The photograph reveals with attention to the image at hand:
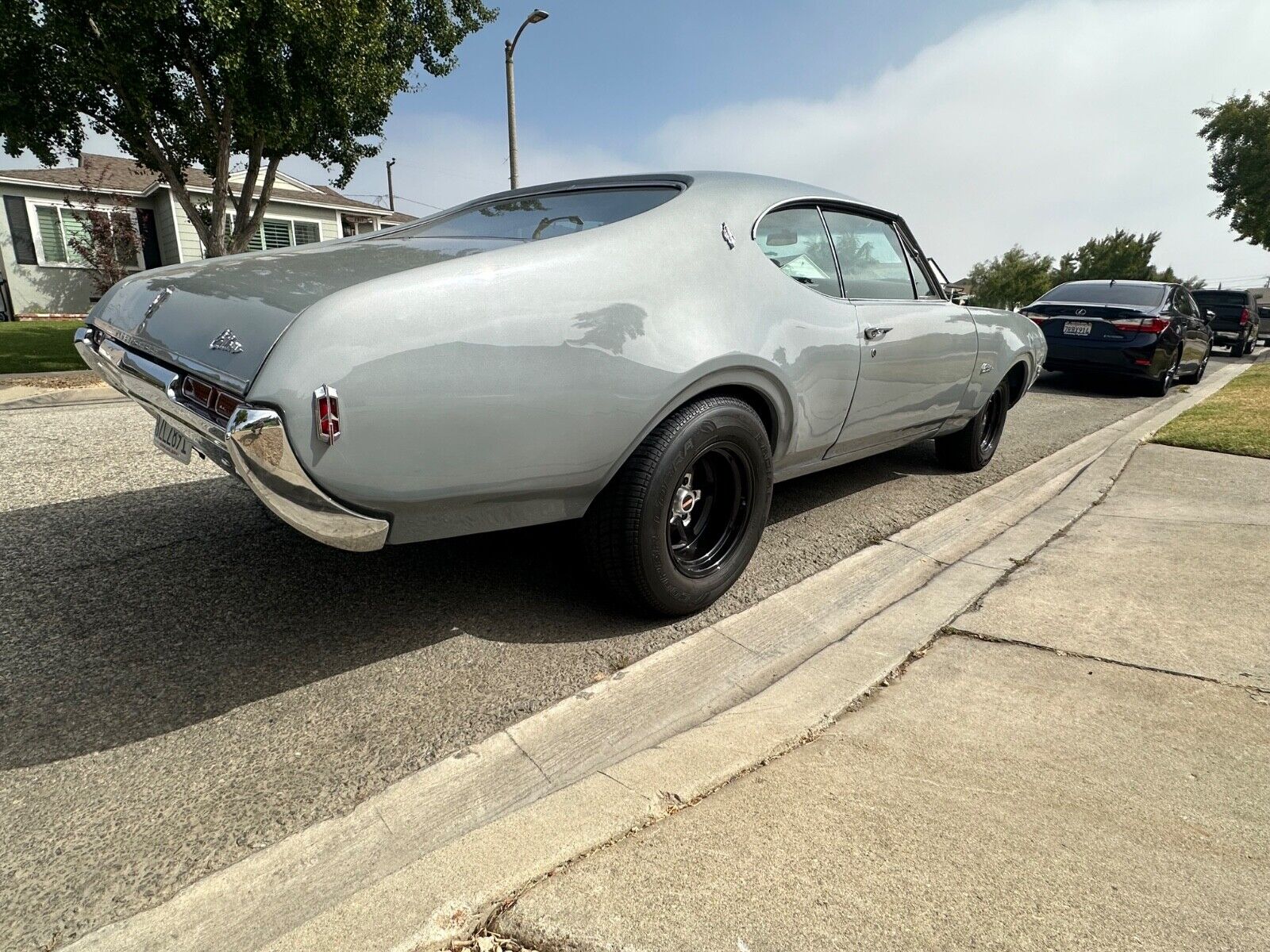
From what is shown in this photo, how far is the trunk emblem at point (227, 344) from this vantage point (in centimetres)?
171

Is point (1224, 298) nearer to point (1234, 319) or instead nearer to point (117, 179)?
point (1234, 319)

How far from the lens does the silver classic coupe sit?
168 cm

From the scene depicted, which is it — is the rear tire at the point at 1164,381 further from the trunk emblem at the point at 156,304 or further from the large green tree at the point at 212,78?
the large green tree at the point at 212,78

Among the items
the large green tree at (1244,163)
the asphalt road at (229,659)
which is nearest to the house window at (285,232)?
the asphalt road at (229,659)

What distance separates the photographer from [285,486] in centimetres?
163

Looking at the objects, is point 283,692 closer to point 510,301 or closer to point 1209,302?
point 510,301

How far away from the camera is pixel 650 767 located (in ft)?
5.61

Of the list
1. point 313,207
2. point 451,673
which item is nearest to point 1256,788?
point 451,673

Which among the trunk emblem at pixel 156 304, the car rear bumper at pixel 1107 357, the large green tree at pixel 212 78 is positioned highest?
the large green tree at pixel 212 78

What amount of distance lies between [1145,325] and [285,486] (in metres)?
9.43

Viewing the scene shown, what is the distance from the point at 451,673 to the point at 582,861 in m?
0.88

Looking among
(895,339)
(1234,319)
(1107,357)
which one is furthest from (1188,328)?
(1234,319)

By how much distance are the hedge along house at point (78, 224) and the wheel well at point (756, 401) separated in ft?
64.3

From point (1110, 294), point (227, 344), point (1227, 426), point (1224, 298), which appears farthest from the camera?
point (1224, 298)
